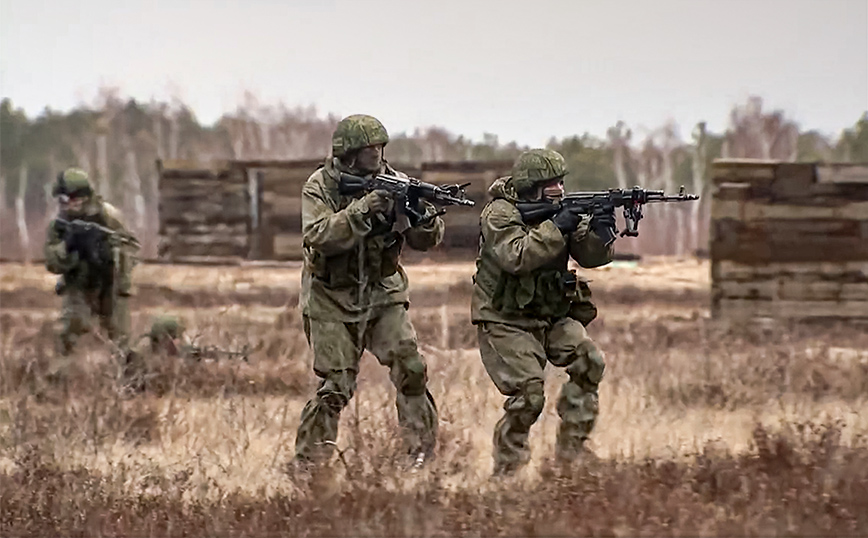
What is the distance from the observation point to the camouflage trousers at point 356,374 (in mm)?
6520

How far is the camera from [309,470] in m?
6.23

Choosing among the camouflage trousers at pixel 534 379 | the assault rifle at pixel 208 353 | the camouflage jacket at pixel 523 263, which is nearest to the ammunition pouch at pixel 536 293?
the camouflage jacket at pixel 523 263

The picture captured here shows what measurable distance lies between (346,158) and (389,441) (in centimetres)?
163

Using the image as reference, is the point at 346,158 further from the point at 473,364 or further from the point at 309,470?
the point at 473,364

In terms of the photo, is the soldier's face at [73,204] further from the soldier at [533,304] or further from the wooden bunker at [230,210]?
the wooden bunker at [230,210]

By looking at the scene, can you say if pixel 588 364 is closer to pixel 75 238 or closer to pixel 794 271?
pixel 75 238

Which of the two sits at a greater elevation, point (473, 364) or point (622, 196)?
point (622, 196)

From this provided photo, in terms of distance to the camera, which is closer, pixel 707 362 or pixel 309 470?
pixel 309 470

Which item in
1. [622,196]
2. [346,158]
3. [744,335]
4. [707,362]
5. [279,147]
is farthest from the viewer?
[279,147]

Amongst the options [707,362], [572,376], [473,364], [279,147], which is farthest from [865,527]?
[279,147]

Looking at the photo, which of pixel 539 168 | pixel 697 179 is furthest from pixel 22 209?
pixel 539 168

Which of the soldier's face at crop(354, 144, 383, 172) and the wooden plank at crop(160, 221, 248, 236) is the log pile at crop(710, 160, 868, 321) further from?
the wooden plank at crop(160, 221, 248, 236)

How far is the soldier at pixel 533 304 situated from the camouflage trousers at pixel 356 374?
468mm

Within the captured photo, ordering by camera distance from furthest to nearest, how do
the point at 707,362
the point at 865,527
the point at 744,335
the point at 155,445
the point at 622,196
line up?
1. the point at 744,335
2. the point at 707,362
3. the point at 155,445
4. the point at 622,196
5. the point at 865,527
